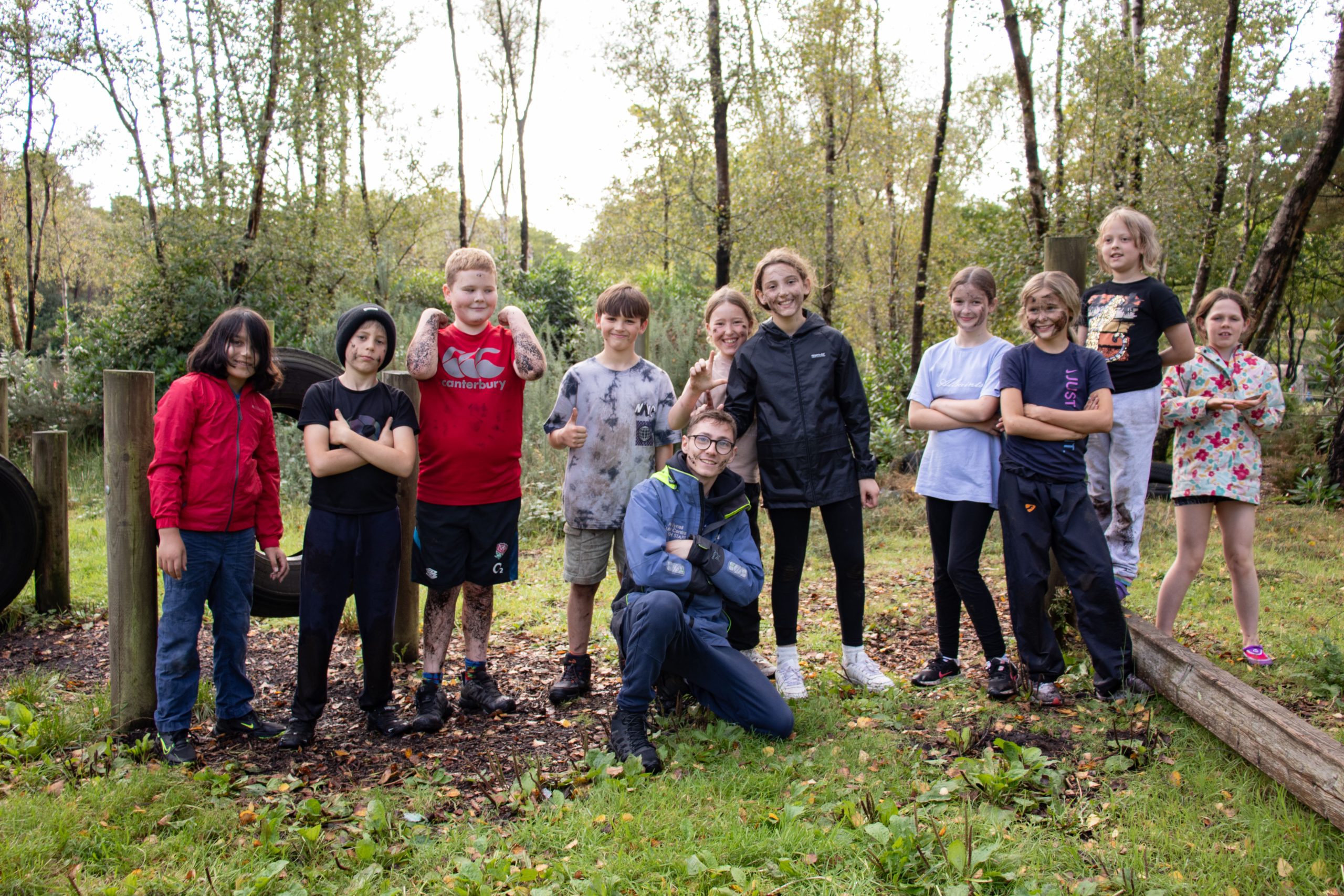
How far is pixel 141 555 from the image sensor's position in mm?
3734

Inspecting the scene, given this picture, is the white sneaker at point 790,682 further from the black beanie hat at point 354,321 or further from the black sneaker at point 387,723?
the black beanie hat at point 354,321

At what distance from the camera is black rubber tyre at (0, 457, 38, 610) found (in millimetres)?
5336

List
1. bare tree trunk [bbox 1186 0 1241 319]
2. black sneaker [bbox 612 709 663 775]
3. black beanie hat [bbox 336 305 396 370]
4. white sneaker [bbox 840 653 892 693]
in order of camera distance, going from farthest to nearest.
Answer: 1. bare tree trunk [bbox 1186 0 1241 319]
2. white sneaker [bbox 840 653 892 693]
3. black beanie hat [bbox 336 305 396 370]
4. black sneaker [bbox 612 709 663 775]

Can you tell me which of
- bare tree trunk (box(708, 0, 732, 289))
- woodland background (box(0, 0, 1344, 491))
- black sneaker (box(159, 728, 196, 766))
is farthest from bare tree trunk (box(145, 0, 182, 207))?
black sneaker (box(159, 728, 196, 766))

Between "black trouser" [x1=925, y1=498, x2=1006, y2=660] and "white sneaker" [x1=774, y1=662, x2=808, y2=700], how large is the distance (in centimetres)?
78

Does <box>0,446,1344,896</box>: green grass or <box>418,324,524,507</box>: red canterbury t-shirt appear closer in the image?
<box>0,446,1344,896</box>: green grass

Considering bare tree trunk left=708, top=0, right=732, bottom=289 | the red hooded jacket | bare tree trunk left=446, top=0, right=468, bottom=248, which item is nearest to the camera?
the red hooded jacket

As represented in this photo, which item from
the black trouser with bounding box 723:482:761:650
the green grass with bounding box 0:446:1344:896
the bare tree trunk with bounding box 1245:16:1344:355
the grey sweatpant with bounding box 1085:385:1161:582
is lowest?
the green grass with bounding box 0:446:1344:896

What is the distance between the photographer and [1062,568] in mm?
3910

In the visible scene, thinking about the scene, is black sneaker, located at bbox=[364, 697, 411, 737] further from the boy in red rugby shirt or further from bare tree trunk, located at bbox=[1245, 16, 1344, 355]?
bare tree trunk, located at bbox=[1245, 16, 1344, 355]

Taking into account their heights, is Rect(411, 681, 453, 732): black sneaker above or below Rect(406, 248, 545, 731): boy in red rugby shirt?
below

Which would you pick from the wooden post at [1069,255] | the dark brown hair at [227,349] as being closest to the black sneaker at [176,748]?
the dark brown hair at [227,349]

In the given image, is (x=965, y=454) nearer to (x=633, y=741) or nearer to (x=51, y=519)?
(x=633, y=741)

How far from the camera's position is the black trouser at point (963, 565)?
13.2 ft
